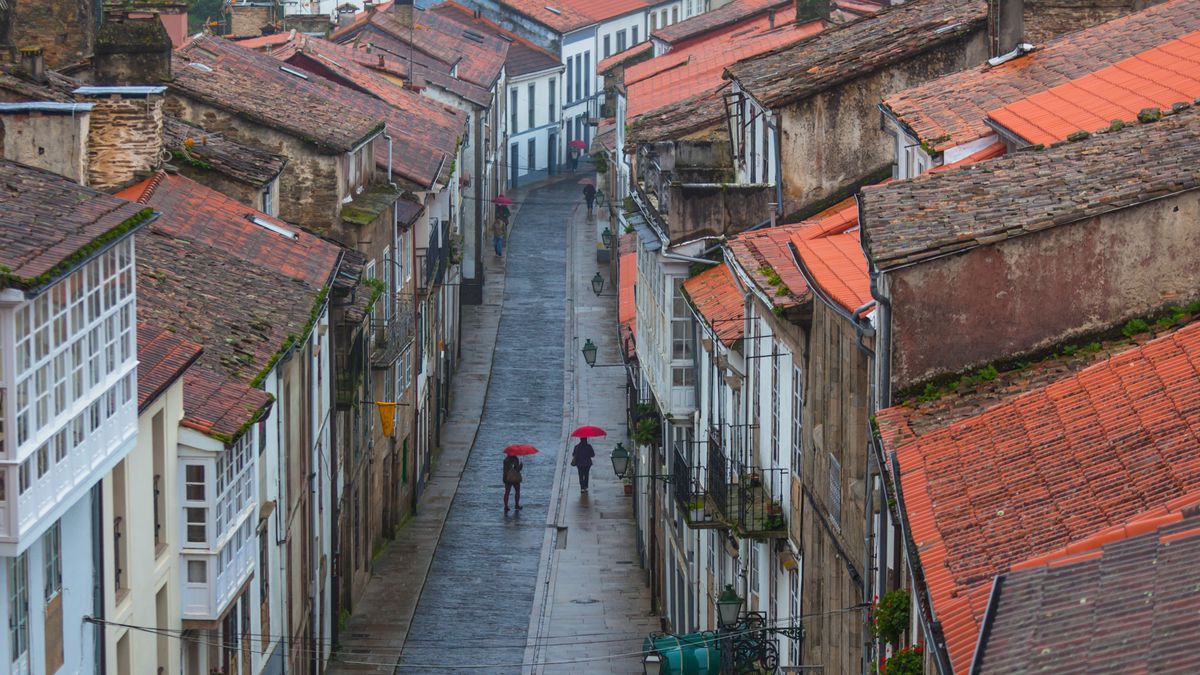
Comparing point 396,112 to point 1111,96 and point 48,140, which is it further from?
point 1111,96

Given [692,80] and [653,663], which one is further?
[692,80]

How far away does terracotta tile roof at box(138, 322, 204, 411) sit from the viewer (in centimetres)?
2538

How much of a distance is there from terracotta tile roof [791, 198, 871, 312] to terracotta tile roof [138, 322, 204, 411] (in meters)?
8.11

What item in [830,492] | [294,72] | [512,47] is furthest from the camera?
[512,47]

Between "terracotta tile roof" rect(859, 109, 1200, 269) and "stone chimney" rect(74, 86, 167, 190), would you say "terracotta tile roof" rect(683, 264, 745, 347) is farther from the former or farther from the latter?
"terracotta tile roof" rect(859, 109, 1200, 269)

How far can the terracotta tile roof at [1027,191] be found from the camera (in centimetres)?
1942

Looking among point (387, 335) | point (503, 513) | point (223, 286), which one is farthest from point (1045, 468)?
point (503, 513)

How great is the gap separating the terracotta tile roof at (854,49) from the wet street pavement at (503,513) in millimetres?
13184

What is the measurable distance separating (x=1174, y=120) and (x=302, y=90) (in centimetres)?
2901

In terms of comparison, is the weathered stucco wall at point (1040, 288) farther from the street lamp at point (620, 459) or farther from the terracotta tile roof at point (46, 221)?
the street lamp at point (620, 459)

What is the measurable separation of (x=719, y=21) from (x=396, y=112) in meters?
17.6

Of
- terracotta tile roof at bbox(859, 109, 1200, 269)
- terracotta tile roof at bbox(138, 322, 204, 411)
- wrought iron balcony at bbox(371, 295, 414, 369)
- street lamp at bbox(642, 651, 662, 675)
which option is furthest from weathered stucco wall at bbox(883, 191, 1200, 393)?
wrought iron balcony at bbox(371, 295, 414, 369)

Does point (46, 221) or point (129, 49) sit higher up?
point (46, 221)

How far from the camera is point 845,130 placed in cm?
3469
